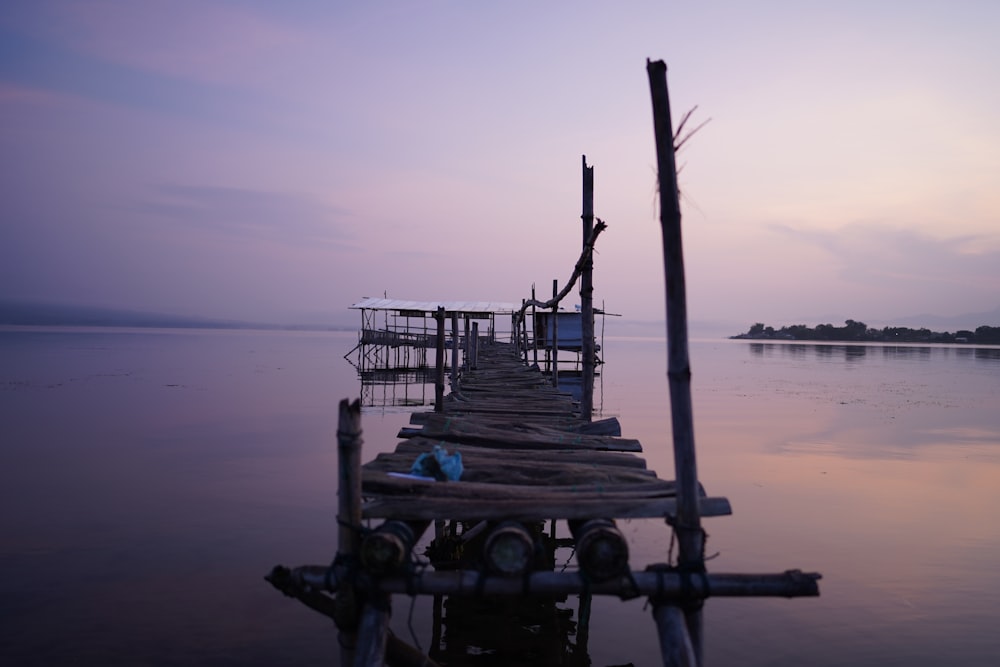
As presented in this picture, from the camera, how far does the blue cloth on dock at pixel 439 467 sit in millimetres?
5449

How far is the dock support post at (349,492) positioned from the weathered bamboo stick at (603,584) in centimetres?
12

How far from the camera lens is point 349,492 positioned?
449 cm

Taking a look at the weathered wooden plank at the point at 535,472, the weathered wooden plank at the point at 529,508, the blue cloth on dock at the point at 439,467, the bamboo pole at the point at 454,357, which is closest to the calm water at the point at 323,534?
the weathered wooden plank at the point at 529,508

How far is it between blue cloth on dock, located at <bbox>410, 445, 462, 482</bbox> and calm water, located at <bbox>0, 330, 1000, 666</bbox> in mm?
1165

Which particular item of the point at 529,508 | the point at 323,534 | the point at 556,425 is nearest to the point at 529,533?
the point at 529,508

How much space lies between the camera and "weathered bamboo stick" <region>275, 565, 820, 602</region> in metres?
4.45

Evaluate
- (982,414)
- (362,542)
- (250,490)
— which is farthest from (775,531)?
(982,414)

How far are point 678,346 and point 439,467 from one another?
7.09 ft

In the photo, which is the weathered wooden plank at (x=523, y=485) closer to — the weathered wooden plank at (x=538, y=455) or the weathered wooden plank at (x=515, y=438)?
the weathered wooden plank at (x=538, y=455)

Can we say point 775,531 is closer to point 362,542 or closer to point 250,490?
point 362,542

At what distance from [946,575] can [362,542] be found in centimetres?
893

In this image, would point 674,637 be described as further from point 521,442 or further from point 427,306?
point 427,306

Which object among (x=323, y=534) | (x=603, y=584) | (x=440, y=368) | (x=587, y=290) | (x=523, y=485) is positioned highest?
(x=587, y=290)

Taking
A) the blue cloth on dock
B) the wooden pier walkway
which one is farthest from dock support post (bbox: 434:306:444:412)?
the blue cloth on dock
